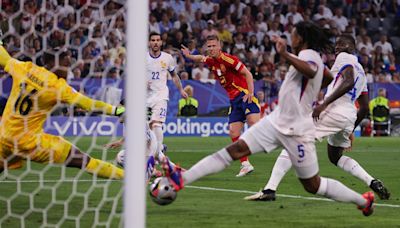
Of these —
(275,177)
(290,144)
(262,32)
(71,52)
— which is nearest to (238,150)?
(290,144)

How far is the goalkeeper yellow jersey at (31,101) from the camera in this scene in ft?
28.2

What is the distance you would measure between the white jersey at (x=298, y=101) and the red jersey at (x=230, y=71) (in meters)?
5.06

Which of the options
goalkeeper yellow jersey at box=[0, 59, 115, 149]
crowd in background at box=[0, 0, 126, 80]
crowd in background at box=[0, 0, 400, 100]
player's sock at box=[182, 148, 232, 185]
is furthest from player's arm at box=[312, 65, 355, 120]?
crowd in background at box=[0, 0, 400, 100]

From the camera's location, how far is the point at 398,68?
96.3 ft

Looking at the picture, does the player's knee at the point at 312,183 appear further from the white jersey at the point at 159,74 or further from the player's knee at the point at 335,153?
the white jersey at the point at 159,74

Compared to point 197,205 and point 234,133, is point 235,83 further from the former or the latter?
point 197,205

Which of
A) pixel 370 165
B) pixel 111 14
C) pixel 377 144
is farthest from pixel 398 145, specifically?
pixel 111 14

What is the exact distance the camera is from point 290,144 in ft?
27.7

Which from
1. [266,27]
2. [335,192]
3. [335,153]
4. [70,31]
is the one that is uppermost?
[266,27]

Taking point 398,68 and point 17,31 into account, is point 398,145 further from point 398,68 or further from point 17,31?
point 17,31

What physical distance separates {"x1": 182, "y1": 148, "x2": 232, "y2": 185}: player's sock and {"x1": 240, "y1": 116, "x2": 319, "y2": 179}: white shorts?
266mm

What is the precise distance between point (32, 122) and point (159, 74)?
627 cm

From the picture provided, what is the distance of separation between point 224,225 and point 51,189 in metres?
3.56

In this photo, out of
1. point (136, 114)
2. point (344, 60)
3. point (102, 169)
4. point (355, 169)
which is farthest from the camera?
point (355, 169)
